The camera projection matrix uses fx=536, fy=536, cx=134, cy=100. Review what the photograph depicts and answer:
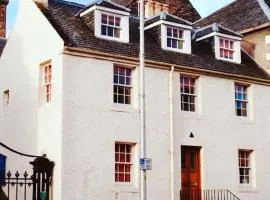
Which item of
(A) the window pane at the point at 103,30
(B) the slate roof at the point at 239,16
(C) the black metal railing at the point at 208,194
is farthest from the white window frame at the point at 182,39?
(C) the black metal railing at the point at 208,194

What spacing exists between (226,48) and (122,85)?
258 inches

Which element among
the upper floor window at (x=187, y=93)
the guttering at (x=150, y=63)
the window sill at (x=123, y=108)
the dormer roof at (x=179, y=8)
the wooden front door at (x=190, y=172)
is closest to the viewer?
the guttering at (x=150, y=63)

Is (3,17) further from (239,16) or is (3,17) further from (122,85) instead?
(122,85)

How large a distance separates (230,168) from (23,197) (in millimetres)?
8494

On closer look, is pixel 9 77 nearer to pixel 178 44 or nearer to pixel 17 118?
pixel 17 118

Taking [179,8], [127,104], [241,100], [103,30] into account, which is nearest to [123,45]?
[103,30]

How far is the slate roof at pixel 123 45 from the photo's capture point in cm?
1969

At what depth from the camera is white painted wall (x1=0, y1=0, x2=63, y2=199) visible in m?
18.8

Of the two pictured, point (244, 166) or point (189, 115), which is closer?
point (189, 115)

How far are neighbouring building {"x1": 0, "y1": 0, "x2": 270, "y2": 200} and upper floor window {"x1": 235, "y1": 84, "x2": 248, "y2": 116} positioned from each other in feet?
0.18

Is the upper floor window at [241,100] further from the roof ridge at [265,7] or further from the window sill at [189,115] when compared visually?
the roof ridge at [265,7]

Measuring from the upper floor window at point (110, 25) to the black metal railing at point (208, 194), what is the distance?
6.70 meters

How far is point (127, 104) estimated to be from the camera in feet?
66.0

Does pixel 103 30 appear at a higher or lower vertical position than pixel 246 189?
higher
